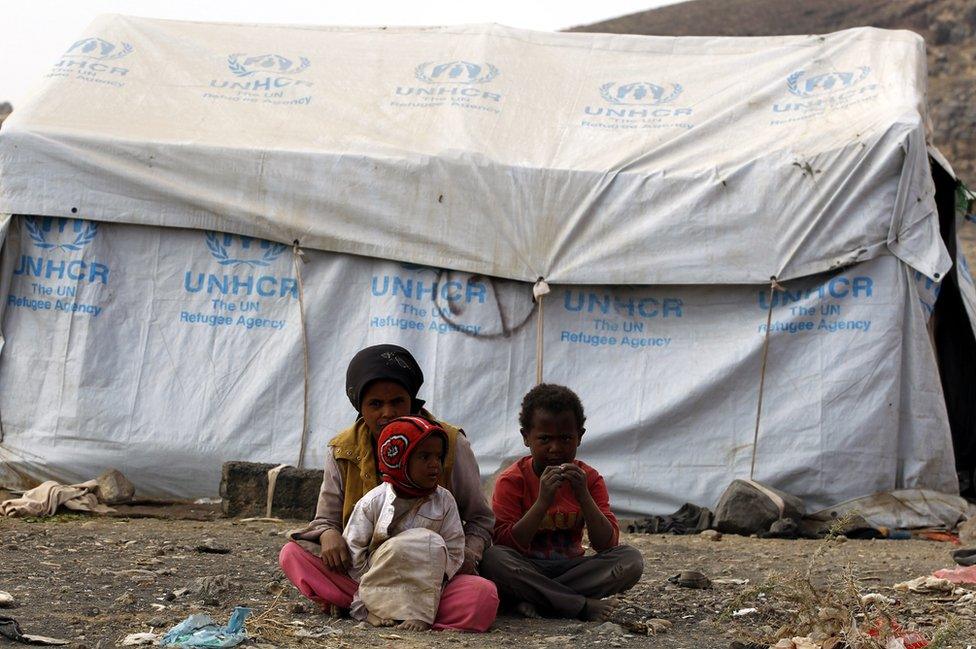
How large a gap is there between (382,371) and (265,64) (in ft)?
15.2

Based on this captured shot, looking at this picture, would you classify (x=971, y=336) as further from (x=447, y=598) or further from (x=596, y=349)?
(x=447, y=598)

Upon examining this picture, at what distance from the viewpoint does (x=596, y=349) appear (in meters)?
6.71

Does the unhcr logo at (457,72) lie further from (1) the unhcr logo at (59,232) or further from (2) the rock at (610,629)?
(2) the rock at (610,629)

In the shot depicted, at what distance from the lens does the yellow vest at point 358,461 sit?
347 cm

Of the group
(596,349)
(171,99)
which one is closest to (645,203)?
(596,349)

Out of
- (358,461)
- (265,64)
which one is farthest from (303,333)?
(358,461)

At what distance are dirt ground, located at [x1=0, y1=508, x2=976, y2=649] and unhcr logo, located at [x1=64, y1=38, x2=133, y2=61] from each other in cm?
298

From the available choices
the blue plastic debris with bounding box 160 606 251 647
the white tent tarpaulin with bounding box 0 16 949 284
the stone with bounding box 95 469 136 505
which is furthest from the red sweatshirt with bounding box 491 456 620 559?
the stone with bounding box 95 469 136 505

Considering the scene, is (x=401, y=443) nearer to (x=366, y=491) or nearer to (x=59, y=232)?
(x=366, y=491)

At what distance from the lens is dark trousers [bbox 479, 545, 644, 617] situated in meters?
3.57

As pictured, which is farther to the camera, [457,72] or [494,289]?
[457,72]

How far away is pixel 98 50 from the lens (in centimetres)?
755

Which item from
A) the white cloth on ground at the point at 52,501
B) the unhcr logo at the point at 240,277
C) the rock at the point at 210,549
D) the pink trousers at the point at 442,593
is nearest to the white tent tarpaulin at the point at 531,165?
the unhcr logo at the point at 240,277

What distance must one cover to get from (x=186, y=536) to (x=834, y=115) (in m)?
4.06
